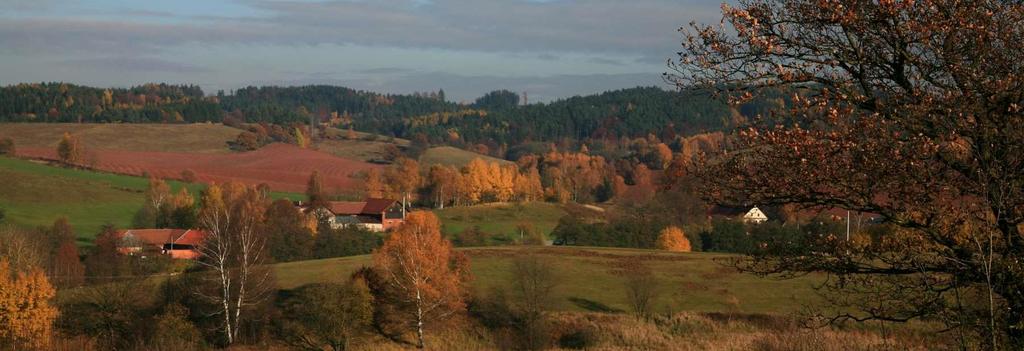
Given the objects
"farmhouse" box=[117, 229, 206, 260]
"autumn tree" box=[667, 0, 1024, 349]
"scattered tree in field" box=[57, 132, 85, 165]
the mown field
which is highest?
"autumn tree" box=[667, 0, 1024, 349]

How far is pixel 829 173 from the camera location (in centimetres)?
848

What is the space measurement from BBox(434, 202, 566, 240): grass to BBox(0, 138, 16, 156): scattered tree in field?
205 feet

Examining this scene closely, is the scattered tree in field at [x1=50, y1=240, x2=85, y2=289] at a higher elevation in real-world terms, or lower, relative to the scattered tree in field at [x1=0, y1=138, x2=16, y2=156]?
lower

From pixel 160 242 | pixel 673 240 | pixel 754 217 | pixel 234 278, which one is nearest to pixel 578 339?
pixel 234 278

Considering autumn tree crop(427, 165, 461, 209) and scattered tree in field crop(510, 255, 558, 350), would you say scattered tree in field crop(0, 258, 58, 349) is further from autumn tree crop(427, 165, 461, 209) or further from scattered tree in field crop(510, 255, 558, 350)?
autumn tree crop(427, 165, 461, 209)

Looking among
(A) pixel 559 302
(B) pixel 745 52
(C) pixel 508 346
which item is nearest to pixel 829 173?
(B) pixel 745 52

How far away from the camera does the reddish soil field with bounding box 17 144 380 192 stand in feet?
421

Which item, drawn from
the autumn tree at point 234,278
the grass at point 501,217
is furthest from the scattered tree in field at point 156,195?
the autumn tree at point 234,278

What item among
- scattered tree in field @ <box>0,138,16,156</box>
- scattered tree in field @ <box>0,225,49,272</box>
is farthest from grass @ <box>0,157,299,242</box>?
scattered tree in field @ <box>0,225,49,272</box>

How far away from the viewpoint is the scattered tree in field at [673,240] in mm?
81000

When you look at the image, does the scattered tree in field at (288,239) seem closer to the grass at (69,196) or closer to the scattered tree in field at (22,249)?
the scattered tree in field at (22,249)

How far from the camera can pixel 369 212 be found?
105 meters

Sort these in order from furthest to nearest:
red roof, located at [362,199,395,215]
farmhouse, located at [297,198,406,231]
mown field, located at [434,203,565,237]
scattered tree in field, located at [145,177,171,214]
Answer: red roof, located at [362,199,395,215] < farmhouse, located at [297,198,406,231] < mown field, located at [434,203,565,237] < scattered tree in field, located at [145,177,171,214]

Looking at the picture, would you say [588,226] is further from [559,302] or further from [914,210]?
[914,210]
